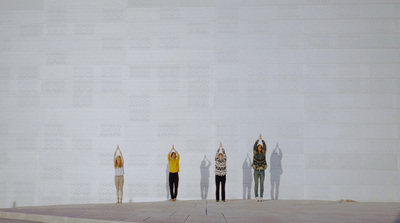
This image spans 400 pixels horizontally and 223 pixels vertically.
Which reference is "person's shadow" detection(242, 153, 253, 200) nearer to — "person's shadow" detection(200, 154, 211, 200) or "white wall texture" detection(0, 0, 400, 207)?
"white wall texture" detection(0, 0, 400, 207)

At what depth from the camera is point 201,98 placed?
69.7 ft

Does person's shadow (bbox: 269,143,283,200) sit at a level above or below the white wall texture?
below

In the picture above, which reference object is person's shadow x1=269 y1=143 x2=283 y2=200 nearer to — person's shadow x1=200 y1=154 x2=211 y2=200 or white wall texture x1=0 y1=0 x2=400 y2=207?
white wall texture x1=0 y1=0 x2=400 y2=207

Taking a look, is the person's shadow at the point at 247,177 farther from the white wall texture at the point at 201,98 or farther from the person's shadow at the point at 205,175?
the person's shadow at the point at 205,175

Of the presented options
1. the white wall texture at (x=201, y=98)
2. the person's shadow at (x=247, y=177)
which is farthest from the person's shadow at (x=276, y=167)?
the person's shadow at (x=247, y=177)

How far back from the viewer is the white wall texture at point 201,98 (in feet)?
68.3

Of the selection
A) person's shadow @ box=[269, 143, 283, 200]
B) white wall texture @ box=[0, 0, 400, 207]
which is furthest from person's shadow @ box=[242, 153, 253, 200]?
person's shadow @ box=[269, 143, 283, 200]

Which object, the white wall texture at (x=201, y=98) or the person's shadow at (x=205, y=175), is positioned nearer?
the white wall texture at (x=201, y=98)

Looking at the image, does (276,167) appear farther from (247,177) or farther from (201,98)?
(201,98)

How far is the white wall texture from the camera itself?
2081 centimetres

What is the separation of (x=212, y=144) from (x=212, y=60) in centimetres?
393

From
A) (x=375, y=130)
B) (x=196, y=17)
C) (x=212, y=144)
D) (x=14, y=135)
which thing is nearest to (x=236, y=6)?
(x=196, y=17)

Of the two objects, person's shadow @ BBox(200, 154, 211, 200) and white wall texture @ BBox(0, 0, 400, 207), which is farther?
person's shadow @ BBox(200, 154, 211, 200)

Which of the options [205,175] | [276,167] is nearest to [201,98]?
[205,175]
